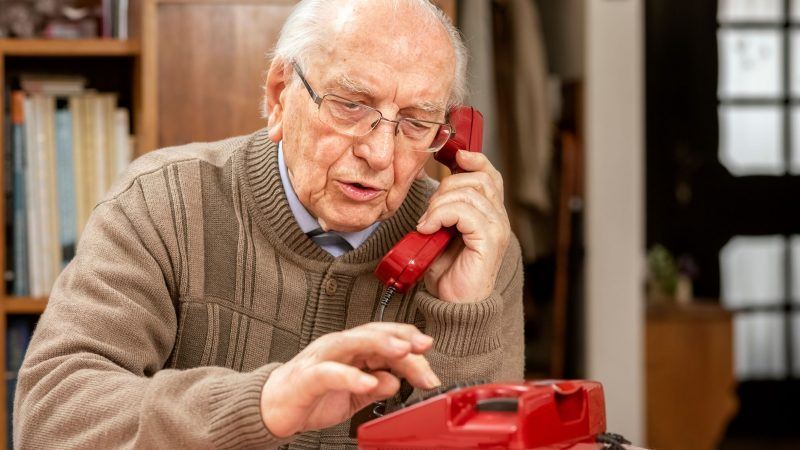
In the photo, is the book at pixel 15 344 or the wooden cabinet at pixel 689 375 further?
the wooden cabinet at pixel 689 375

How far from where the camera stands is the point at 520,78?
11.2 ft

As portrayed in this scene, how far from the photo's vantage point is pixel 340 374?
99 centimetres

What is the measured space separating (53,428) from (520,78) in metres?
2.38

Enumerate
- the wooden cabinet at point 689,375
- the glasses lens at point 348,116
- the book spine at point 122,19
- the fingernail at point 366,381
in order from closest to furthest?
the fingernail at point 366,381 < the glasses lens at point 348,116 < the book spine at point 122,19 < the wooden cabinet at point 689,375

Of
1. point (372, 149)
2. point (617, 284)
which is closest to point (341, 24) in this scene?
point (372, 149)

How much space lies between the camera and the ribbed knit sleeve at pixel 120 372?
109 cm

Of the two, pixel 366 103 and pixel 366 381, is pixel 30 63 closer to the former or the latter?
pixel 366 103

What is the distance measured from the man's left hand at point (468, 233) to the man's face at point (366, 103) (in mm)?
82

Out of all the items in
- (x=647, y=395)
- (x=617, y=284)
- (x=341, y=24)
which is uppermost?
(x=341, y=24)

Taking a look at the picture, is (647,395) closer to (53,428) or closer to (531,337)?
(531,337)

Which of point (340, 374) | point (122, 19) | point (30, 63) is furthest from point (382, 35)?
point (30, 63)

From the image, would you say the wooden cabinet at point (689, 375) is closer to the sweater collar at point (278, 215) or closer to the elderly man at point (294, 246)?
the elderly man at point (294, 246)

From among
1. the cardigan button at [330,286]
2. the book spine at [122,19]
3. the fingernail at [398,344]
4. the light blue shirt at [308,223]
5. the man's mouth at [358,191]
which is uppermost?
the book spine at [122,19]

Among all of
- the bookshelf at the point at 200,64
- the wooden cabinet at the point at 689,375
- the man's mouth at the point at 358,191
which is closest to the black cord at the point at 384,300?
the man's mouth at the point at 358,191
